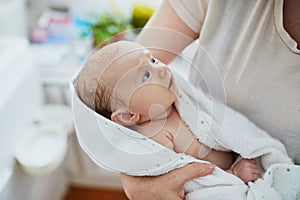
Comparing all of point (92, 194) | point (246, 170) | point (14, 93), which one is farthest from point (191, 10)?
point (92, 194)

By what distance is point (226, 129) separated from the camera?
79cm

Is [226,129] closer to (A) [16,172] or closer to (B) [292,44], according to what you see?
(B) [292,44]

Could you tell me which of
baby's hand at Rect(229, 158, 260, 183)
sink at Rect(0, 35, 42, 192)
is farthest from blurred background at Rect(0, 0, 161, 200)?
baby's hand at Rect(229, 158, 260, 183)

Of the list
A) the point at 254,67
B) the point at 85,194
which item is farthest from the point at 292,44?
the point at 85,194

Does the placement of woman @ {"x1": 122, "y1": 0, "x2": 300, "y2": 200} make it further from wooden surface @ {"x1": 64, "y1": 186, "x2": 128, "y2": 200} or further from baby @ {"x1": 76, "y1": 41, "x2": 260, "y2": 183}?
wooden surface @ {"x1": 64, "y1": 186, "x2": 128, "y2": 200}

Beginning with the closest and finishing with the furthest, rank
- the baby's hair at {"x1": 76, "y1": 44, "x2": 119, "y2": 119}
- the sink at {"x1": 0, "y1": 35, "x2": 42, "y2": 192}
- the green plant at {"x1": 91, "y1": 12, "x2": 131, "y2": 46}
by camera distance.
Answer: the baby's hair at {"x1": 76, "y1": 44, "x2": 119, "y2": 119}
the sink at {"x1": 0, "y1": 35, "x2": 42, "y2": 192}
the green plant at {"x1": 91, "y1": 12, "x2": 131, "y2": 46}

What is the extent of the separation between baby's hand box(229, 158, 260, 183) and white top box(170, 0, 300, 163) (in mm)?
74

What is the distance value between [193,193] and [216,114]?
0.14 metres

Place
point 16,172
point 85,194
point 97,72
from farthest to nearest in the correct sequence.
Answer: point 85,194 < point 16,172 < point 97,72

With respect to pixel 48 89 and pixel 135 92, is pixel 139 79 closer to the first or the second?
pixel 135 92

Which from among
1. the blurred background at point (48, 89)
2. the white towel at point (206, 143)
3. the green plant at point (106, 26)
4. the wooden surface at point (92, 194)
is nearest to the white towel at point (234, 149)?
the white towel at point (206, 143)

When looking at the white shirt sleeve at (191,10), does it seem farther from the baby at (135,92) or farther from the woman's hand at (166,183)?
the woman's hand at (166,183)

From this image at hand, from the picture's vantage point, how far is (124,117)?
2.35 ft

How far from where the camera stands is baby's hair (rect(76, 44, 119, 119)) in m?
0.70
